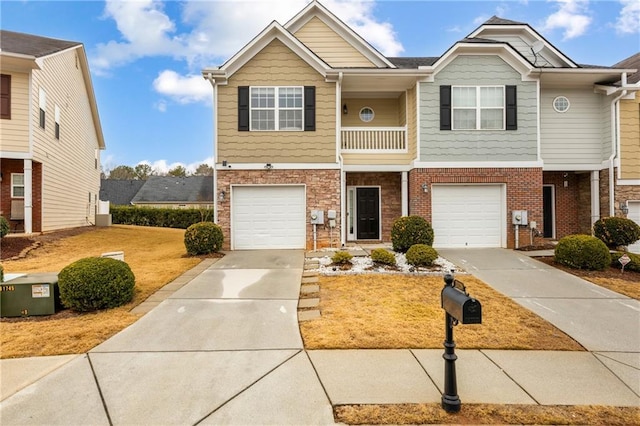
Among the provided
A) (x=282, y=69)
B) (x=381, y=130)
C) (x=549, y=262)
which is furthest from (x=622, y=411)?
(x=282, y=69)

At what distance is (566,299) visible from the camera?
6.83m

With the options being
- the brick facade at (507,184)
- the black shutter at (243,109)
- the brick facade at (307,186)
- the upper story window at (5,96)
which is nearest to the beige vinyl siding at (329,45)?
the black shutter at (243,109)

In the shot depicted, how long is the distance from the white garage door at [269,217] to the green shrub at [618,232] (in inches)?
372

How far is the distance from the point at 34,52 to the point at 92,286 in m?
12.5

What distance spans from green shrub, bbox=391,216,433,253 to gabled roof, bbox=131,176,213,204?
94.8 feet

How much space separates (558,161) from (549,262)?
5225 mm

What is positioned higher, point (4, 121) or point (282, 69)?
point (282, 69)

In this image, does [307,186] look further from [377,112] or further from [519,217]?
[519,217]

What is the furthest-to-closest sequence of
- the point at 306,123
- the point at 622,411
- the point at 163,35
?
1. the point at 163,35
2. the point at 306,123
3. the point at 622,411

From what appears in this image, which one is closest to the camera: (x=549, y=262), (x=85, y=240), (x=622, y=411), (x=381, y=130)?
(x=622, y=411)

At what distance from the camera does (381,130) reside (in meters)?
12.9

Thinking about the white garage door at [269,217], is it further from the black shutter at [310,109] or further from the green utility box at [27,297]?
the green utility box at [27,297]

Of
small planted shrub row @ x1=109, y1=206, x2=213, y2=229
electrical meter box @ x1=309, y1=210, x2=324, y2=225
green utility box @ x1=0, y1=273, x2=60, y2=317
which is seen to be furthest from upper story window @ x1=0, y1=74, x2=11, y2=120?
small planted shrub row @ x1=109, y1=206, x2=213, y2=229

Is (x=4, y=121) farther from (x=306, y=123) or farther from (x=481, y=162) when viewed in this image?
(x=481, y=162)
